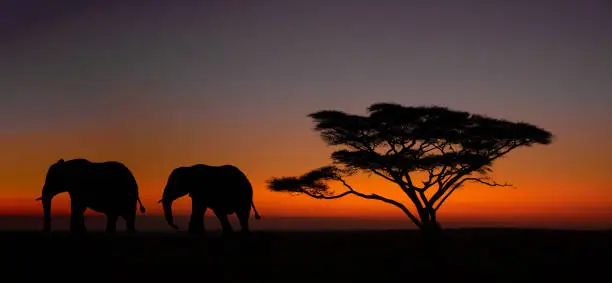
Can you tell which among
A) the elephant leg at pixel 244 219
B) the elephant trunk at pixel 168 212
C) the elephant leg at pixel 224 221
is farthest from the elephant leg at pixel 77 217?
the elephant leg at pixel 244 219

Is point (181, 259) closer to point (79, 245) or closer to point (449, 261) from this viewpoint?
point (79, 245)

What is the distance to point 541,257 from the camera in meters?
31.2

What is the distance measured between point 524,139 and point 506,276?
10703 mm

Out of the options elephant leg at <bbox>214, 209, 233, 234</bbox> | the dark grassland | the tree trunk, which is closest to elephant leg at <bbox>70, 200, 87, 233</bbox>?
the dark grassland

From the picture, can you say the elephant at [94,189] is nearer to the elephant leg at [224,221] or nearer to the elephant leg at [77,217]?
the elephant leg at [77,217]

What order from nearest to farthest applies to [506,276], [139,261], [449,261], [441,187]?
[139,261] → [506,276] → [449,261] → [441,187]

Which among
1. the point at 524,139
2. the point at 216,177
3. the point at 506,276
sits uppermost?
the point at 524,139

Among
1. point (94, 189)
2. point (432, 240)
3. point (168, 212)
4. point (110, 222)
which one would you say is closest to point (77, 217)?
point (94, 189)

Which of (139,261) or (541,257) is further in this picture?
(541,257)

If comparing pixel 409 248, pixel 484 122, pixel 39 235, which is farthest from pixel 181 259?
pixel 484 122

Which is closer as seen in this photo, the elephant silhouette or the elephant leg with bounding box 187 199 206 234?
the elephant leg with bounding box 187 199 206 234

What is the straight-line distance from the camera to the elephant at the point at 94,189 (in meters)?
28.0

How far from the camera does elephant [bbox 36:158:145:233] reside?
91.7ft

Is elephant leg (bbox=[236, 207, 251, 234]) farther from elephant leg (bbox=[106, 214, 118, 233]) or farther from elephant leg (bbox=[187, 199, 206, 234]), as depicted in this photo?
elephant leg (bbox=[106, 214, 118, 233])
